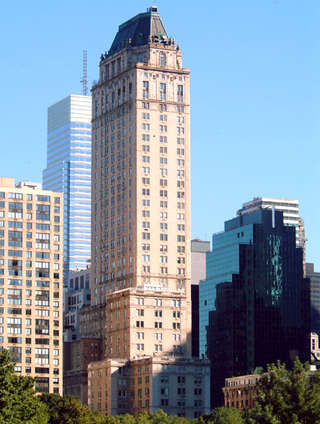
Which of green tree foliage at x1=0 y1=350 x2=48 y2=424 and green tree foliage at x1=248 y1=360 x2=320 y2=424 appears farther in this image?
green tree foliage at x1=0 y1=350 x2=48 y2=424

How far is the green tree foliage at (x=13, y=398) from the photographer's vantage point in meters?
162

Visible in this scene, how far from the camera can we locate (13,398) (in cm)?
16562

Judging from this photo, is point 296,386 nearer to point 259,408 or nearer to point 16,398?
point 259,408

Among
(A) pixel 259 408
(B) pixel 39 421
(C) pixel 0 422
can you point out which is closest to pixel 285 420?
(A) pixel 259 408

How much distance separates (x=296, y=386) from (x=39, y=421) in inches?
2749

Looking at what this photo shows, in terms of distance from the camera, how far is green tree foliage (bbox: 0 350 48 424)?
162 m

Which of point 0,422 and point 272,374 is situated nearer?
point 272,374

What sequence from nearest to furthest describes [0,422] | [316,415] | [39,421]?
[316,415], [0,422], [39,421]

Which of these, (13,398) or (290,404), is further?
(13,398)

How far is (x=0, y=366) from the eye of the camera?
16412 cm

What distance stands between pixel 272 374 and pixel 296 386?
5.23m

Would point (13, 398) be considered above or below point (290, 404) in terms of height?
above

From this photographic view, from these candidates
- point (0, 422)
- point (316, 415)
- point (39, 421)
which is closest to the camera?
point (316, 415)

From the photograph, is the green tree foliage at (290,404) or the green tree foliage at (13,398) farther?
the green tree foliage at (13,398)
